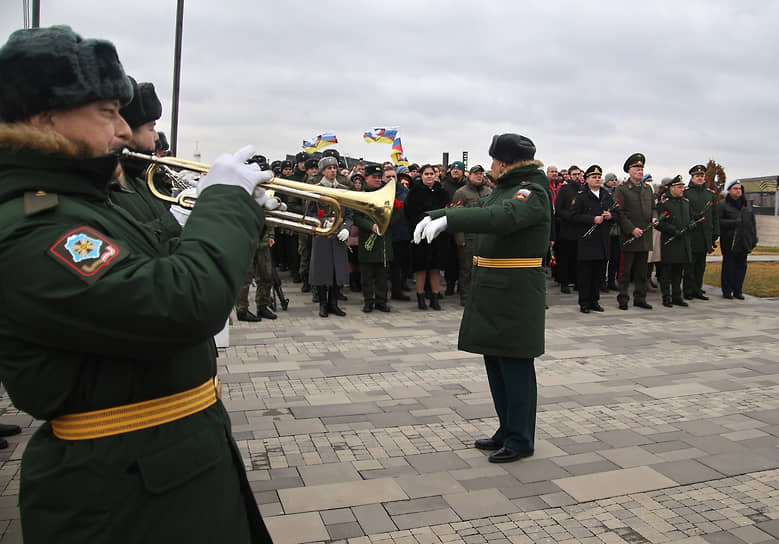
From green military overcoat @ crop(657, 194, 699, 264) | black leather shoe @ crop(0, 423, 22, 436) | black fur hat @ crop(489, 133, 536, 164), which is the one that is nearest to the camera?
black fur hat @ crop(489, 133, 536, 164)

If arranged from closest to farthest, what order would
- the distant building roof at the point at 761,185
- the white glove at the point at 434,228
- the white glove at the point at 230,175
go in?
1. the white glove at the point at 230,175
2. the white glove at the point at 434,228
3. the distant building roof at the point at 761,185

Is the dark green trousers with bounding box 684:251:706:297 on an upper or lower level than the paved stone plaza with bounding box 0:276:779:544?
upper

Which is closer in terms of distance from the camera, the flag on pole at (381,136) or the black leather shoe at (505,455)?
the black leather shoe at (505,455)

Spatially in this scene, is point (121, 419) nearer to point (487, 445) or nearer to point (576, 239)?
point (487, 445)

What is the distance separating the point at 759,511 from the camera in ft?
12.4

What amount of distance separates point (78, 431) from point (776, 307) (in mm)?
12098

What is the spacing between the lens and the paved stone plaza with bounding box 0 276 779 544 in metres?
3.62

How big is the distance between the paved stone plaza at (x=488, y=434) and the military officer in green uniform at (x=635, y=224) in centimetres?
255

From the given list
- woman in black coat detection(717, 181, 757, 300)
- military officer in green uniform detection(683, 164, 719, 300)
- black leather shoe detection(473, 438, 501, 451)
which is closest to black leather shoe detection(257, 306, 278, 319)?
black leather shoe detection(473, 438, 501, 451)

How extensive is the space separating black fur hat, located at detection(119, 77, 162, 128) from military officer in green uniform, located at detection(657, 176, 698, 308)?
10.0m

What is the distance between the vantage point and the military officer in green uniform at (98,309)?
4.64 ft

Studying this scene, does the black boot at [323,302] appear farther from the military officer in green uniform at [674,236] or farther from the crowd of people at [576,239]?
the military officer in green uniform at [674,236]

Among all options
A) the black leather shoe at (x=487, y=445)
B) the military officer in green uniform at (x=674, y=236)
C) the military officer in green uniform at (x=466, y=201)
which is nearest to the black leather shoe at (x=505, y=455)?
the black leather shoe at (x=487, y=445)

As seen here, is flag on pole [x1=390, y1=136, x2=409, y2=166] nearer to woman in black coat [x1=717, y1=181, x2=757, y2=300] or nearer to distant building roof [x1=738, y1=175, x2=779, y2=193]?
woman in black coat [x1=717, y1=181, x2=757, y2=300]
